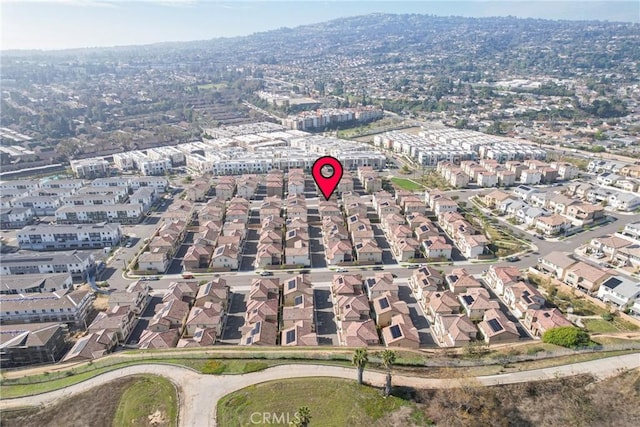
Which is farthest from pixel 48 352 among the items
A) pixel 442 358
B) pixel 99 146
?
pixel 99 146

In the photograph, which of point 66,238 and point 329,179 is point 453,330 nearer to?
point 329,179

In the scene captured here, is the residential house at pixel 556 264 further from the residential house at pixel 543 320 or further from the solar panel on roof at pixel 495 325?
the solar panel on roof at pixel 495 325

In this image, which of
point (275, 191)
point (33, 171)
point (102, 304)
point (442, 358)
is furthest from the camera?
point (33, 171)

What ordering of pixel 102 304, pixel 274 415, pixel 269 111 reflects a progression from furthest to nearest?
pixel 269 111 → pixel 102 304 → pixel 274 415

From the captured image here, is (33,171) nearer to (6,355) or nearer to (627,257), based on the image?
(6,355)

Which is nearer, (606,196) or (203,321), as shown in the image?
(203,321)

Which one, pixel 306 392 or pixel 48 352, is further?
pixel 48 352

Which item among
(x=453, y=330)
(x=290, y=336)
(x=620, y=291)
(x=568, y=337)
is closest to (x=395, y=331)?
(x=453, y=330)
